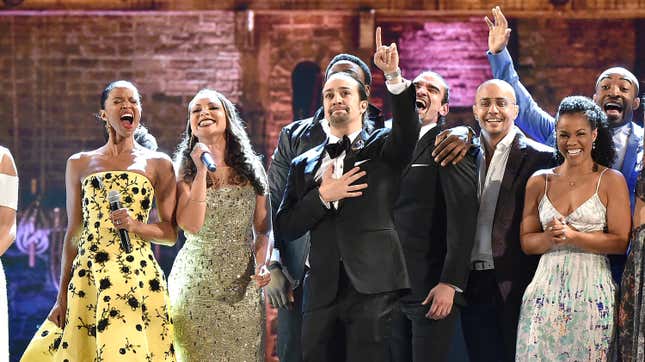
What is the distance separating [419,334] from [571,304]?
26.5 inches

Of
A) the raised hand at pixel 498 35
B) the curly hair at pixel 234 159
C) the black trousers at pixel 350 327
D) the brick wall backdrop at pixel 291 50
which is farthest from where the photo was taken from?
the brick wall backdrop at pixel 291 50

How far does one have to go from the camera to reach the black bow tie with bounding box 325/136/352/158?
334cm

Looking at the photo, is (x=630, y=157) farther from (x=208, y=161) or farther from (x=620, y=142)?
(x=208, y=161)

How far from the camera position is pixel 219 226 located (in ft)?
12.0

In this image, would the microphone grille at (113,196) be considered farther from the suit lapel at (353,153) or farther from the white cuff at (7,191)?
the suit lapel at (353,153)

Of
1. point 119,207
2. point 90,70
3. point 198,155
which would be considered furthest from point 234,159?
point 90,70

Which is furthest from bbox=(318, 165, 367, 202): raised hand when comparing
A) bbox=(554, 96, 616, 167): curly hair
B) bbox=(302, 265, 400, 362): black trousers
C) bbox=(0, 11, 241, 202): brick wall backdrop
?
bbox=(0, 11, 241, 202): brick wall backdrop

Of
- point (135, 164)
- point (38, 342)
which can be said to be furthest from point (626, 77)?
point (38, 342)

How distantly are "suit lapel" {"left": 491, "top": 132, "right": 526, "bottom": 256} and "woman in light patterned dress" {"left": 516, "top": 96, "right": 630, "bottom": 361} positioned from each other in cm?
14

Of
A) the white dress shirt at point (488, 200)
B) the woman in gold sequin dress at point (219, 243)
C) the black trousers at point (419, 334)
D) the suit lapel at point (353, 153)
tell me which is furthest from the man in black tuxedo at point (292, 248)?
the white dress shirt at point (488, 200)

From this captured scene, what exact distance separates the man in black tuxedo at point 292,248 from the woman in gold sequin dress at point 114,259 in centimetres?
49

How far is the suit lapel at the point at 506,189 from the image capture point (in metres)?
3.69

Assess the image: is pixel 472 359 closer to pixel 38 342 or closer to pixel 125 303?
pixel 125 303

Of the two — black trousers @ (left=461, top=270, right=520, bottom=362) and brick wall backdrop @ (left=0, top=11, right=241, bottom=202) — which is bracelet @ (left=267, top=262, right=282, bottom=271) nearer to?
black trousers @ (left=461, top=270, right=520, bottom=362)
